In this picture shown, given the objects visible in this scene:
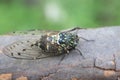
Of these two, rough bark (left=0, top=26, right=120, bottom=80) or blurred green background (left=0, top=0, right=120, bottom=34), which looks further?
blurred green background (left=0, top=0, right=120, bottom=34)

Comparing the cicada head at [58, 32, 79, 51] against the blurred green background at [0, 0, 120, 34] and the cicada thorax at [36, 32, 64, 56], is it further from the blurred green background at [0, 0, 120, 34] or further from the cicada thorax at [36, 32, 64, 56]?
the blurred green background at [0, 0, 120, 34]

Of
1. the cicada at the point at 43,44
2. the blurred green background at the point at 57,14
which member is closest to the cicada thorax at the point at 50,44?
the cicada at the point at 43,44

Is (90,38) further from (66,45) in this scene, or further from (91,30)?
(66,45)

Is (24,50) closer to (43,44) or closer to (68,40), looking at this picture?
(43,44)

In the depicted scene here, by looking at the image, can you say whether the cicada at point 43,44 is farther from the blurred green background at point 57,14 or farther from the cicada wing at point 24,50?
the blurred green background at point 57,14

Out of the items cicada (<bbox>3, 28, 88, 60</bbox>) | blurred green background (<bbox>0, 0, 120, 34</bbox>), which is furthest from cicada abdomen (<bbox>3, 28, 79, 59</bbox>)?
blurred green background (<bbox>0, 0, 120, 34</bbox>)
